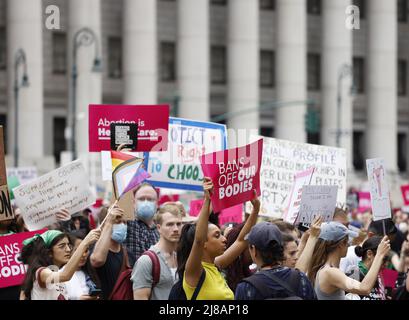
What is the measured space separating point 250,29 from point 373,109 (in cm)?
949

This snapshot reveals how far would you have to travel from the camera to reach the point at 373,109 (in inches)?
2963

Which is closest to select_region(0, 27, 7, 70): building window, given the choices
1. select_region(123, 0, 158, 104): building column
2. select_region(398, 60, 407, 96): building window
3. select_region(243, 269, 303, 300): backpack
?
select_region(123, 0, 158, 104): building column

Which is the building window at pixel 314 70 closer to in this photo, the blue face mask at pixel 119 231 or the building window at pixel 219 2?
the building window at pixel 219 2

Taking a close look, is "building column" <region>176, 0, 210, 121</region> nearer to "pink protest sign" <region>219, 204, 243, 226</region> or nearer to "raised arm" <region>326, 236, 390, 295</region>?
"pink protest sign" <region>219, 204, 243, 226</region>

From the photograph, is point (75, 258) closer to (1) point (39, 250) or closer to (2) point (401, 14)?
(1) point (39, 250)

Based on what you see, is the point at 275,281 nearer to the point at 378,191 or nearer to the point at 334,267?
the point at 334,267

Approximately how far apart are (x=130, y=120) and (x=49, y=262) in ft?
10.6

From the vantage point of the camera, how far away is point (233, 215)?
15398 millimetres

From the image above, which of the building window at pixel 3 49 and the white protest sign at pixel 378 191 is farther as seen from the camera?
the building window at pixel 3 49

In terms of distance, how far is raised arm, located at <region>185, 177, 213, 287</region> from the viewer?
902cm

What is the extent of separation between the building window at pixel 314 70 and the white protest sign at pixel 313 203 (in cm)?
6794

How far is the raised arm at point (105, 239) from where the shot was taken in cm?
1004

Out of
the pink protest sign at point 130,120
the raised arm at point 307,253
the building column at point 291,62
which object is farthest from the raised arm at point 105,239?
the building column at point 291,62

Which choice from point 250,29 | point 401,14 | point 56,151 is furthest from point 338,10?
point 56,151
